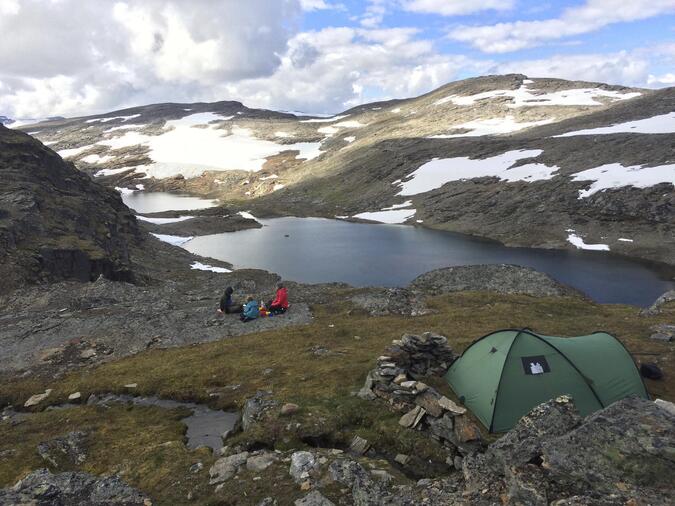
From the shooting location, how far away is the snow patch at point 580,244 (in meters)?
78.4

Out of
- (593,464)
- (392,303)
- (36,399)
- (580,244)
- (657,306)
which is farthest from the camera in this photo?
(580,244)

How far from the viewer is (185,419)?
19.4m

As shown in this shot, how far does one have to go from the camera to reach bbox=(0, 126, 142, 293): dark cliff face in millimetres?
44031

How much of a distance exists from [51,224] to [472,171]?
10776 cm

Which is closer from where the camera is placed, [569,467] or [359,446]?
[569,467]

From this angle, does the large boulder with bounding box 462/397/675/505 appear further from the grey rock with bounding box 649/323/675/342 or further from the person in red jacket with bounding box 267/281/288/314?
the person in red jacket with bounding box 267/281/288/314

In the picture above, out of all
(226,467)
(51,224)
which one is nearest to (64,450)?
(226,467)

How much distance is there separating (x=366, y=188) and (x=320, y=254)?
70937 millimetres

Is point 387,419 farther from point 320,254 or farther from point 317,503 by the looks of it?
point 320,254

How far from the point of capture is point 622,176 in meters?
93.1

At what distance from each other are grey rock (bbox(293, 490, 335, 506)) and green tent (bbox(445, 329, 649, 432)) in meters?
7.61

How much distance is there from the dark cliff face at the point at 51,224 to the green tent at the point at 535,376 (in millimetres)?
41279

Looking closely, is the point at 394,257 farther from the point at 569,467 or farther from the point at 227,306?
the point at 569,467

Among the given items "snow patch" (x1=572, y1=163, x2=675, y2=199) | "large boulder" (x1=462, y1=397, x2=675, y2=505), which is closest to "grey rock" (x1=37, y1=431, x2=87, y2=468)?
"large boulder" (x1=462, y1=397, x2=675, y2=505)
